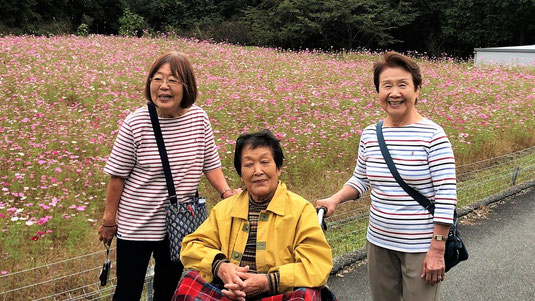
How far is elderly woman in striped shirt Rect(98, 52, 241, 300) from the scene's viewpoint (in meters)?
2.08

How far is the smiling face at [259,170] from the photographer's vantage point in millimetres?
1881

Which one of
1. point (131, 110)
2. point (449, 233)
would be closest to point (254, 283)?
point (449, 233)

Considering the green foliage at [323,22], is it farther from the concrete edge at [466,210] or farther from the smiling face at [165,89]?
the smiling face at [165,89]

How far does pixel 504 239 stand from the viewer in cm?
438

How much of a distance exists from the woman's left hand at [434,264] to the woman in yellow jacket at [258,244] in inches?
16.8

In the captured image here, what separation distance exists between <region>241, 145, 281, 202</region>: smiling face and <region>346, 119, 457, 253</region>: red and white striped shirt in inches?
19.7

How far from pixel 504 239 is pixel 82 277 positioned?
3928 mm

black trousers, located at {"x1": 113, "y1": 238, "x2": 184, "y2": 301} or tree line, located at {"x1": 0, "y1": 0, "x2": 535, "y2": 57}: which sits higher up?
tree line, located at {"x1": 0, "y1": 0, "x2": 535, "y2": 57}

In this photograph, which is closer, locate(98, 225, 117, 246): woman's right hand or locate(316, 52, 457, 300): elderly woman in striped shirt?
locate(316, 52, 457, 300): elderly woman in striped shirt

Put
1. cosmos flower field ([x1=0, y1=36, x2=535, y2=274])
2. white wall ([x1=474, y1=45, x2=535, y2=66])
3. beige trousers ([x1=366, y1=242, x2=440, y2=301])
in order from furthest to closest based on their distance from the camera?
white wall ([x1=474, y1=45, x2=535, y2=66]) → cosmos flower field ([x1=0, y1=36, x2=535, y2=274]) → beige trousers ([x1=366, y1=242, x2=440, y2=301])

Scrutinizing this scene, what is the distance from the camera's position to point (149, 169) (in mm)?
2090

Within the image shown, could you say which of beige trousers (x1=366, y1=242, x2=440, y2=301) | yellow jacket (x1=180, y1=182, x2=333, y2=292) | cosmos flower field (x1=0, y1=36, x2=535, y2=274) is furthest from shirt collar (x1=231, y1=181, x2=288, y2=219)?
cosmos flower field (x1=0, y1=36, x2=535, y2=274)

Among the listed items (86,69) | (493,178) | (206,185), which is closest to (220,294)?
(206,185)

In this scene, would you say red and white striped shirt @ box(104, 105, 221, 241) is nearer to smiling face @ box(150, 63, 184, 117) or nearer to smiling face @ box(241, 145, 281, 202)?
smiling face @ box(150, 63, 184, 117)
